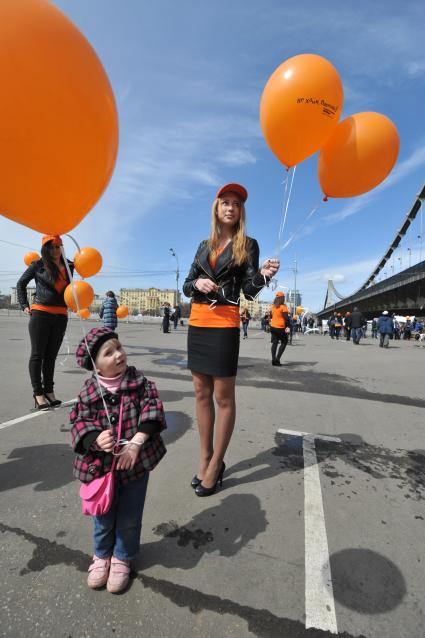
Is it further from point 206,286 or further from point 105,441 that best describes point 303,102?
point 105,441

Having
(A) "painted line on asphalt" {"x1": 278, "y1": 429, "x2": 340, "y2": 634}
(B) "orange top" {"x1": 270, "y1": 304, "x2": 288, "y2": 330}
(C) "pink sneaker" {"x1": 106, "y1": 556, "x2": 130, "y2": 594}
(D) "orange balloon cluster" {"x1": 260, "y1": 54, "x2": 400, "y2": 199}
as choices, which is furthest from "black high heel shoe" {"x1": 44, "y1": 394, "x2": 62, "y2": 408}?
(B) "orange top" {"x1": 270, "y1": 304, "x2": 288, "y2": 330}

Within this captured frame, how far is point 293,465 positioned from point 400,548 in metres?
0.91

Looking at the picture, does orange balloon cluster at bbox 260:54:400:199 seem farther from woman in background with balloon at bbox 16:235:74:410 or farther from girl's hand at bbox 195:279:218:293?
woman in background with balloon at bbox 16:235:74:410

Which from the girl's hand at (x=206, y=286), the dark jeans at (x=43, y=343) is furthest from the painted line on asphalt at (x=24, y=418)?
the girl's hand at (x=206, y=286)

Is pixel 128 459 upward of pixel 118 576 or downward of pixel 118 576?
upward

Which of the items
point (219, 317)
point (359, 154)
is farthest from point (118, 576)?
point (359, 154)

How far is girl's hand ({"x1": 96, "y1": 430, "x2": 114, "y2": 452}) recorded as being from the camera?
1299 mm

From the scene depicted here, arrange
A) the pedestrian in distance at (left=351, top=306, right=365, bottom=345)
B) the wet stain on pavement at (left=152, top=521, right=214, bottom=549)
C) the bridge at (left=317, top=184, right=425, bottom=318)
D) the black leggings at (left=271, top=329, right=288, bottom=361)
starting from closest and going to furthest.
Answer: the wet stain on pavement at (left=152, top=521, right=214, bottom=549) → the black leggings at (left=271, top=329, right=288, bottom=361) → the pedestrian in distance at (left=351, top=306, right=365, bottom=345) → the bridge at (left=317, top=184, right=425, bottom=318)

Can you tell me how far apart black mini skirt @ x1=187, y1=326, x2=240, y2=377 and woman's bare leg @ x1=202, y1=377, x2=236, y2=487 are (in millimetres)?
69

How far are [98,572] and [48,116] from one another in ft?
6.72

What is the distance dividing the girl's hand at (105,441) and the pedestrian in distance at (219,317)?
793 millimetres

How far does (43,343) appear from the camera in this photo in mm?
3445

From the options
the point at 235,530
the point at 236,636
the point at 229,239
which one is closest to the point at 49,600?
the point at 236,636

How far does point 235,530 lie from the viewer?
171 cm
